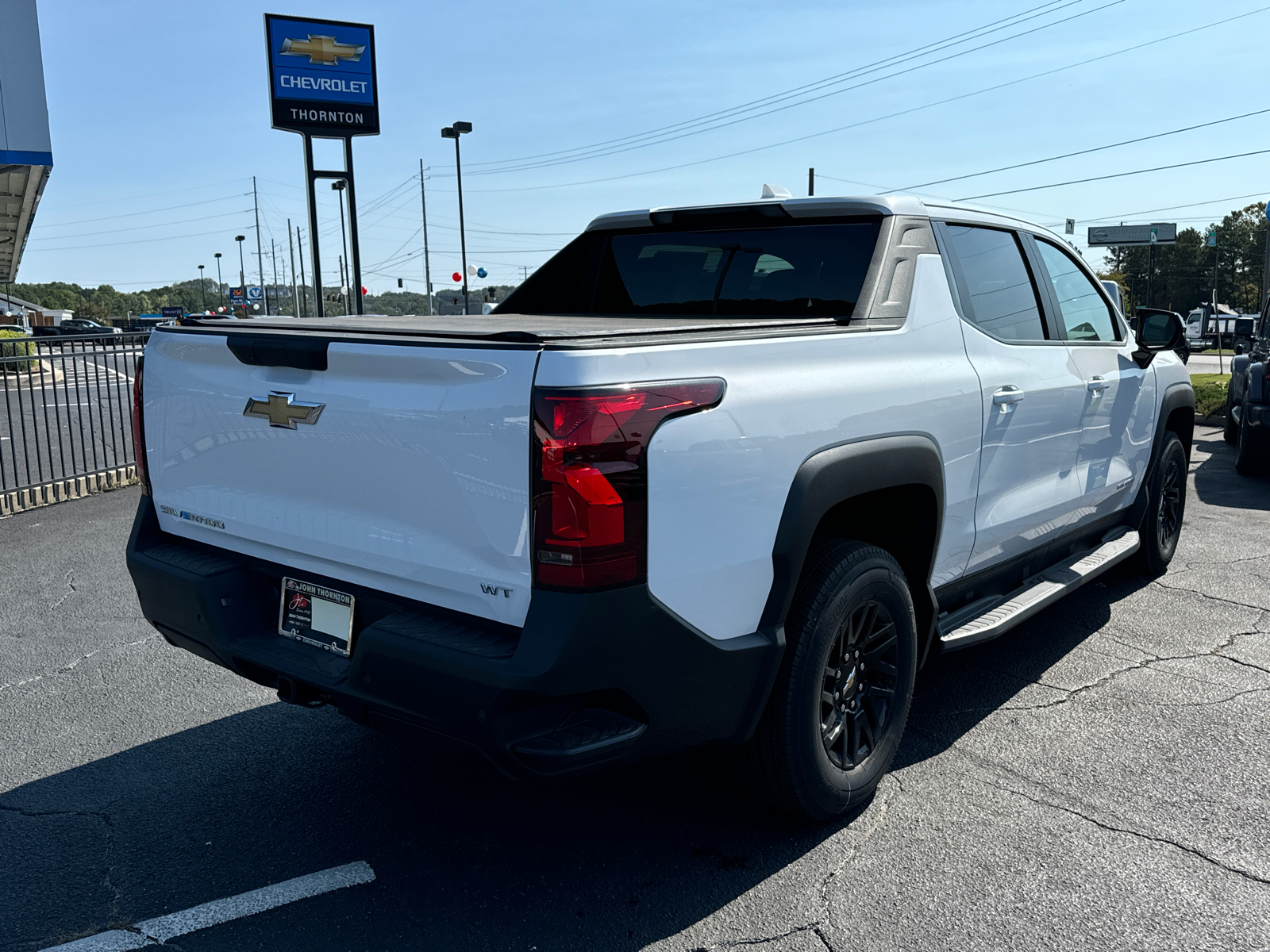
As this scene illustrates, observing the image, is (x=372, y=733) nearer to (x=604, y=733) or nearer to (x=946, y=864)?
(x=604, y=733)

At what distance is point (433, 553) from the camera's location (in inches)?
99.0

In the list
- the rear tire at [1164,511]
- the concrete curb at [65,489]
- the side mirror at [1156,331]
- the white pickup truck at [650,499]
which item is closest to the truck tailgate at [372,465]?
the white pickup truck at [650,499]

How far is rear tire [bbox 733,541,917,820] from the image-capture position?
2.87 m

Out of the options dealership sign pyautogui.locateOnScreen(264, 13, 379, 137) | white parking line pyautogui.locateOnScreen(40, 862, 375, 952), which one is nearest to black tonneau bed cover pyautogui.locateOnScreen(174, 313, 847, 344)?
white parking line pyautogui.locateOnScreen(40, 862, 375, 952)

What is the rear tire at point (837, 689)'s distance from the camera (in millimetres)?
2865

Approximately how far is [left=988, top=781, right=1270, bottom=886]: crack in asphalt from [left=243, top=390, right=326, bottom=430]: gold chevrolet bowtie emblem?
2.55 metres

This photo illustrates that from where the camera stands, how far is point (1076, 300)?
4.79 meters

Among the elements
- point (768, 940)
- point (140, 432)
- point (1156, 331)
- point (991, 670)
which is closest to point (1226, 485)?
point (1156, 331)

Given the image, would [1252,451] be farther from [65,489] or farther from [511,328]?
[65,489]

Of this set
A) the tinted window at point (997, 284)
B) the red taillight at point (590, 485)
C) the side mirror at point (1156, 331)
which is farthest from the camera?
the side mirror at point (1156, 331)

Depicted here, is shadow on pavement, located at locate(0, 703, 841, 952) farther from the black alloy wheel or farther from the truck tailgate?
the truck tailgate

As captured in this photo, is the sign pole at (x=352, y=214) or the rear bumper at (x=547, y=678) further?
the sign pole at (x=352, y=214)

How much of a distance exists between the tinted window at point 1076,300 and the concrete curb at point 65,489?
8.17m

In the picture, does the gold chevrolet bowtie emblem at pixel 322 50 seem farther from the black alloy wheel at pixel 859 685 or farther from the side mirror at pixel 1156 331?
the black alloy wheel at pixel 859 685
